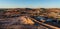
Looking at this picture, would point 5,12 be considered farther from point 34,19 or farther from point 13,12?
point 34,19

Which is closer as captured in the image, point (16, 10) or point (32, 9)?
point (16, 10)

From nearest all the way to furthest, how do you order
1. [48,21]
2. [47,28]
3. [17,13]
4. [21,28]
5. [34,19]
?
[47,28] → [21,28] → [17,13] → [48,21] → [34,19]

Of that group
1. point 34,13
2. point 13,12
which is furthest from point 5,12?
point 34,13

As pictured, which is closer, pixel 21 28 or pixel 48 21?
pixel 21 28

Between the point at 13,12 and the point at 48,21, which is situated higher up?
the point at 13,12

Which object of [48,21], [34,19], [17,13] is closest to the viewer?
[17,13]

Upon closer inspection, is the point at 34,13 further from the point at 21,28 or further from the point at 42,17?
the point at 21,28

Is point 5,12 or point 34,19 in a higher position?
point 5,12

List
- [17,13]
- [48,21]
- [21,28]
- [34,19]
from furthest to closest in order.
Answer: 1. [34,19]
2. [48,21]
3. [17,13]
4. [21,28]

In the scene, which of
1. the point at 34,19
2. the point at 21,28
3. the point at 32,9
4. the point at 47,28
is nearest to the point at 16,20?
the point at 34,19
